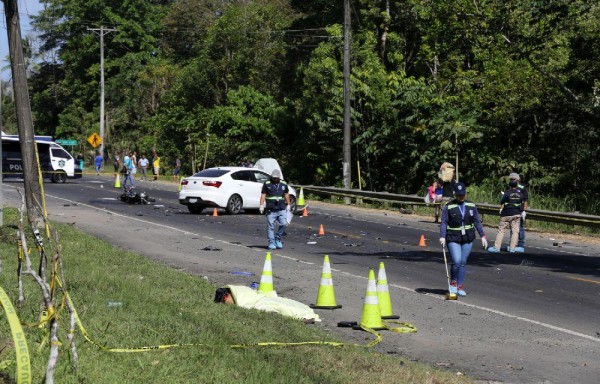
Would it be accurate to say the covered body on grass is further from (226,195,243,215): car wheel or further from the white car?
(226,195,243,215): car wheel

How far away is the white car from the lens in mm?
32281

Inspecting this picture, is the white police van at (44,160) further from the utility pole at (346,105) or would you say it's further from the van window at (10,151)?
the utility pole at (346,105)

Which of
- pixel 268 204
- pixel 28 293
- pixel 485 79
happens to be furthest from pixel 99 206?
pixel 28 293

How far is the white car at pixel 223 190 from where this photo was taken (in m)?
32.3

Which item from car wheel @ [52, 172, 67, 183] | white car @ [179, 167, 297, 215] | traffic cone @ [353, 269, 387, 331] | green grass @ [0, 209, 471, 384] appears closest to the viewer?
green grass @ [0, 209, 471, 384]

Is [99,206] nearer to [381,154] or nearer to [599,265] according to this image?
[381,154]

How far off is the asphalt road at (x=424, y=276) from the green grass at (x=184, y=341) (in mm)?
1088

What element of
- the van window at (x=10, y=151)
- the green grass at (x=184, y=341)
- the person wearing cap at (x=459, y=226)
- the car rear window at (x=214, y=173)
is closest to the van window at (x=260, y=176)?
the car rear window at (x=214, y=173)

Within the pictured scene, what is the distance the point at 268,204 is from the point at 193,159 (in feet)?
145

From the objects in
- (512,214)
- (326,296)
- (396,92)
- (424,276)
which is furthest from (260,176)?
(326,296)

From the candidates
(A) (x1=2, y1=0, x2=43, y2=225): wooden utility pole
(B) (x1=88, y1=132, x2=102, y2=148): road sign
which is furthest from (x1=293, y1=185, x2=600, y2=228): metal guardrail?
(B) (x1=88, y1=132, x2=102, y2=148): road sign

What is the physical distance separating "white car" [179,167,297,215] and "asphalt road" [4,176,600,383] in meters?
0.59

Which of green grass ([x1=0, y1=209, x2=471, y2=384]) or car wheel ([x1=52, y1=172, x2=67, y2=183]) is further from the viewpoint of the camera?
car wheel ([x1=52, y1=172, x2=67, y2=183])

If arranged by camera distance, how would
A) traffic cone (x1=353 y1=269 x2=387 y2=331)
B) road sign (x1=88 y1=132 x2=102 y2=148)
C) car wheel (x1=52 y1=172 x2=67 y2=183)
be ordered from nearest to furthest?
1. traffic cone (x1=353 y1=269 x2=387 y2=331)
2. car wheel (x1=52 y1=172 x2=67 y2=183)
3. road sign (x1=88 y1=132 x2=102 y2=148)
